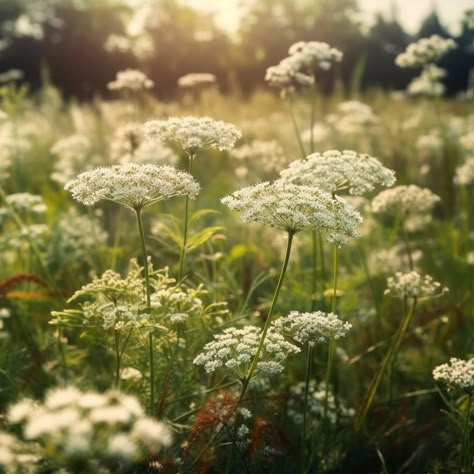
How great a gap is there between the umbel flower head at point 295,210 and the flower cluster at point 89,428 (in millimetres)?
1371

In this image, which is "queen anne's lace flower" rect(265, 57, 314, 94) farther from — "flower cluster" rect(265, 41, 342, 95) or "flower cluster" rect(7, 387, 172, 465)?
"flower cluster" rect(7, 387, 172, 465)

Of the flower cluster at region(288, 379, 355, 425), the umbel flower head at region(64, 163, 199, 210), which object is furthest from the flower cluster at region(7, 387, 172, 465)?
the flower cluster at region(288, 379, 355, 425)

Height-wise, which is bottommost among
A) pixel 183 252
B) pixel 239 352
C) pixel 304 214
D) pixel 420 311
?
pixel 420 311

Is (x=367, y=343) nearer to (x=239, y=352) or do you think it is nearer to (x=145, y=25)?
(x=239, y=352)

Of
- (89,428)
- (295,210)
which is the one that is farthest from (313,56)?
(89,428)

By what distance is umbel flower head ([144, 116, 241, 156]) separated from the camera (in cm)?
368

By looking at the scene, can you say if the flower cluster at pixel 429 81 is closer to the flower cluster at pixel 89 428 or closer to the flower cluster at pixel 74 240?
the flower cluster at pixel 74 240

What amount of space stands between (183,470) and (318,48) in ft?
11.6

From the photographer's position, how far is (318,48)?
5254 millimetres

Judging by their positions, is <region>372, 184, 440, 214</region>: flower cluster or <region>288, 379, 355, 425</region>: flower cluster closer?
<region>288, 379, 355, 425</region>: flower cluster

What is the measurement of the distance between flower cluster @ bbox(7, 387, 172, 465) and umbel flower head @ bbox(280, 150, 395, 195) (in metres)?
2.08

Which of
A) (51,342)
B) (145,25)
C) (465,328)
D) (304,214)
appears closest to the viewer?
(304,214)

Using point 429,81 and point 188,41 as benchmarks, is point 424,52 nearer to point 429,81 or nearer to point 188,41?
point 429,81

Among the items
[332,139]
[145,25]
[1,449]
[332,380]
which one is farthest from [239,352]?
[145,25]
